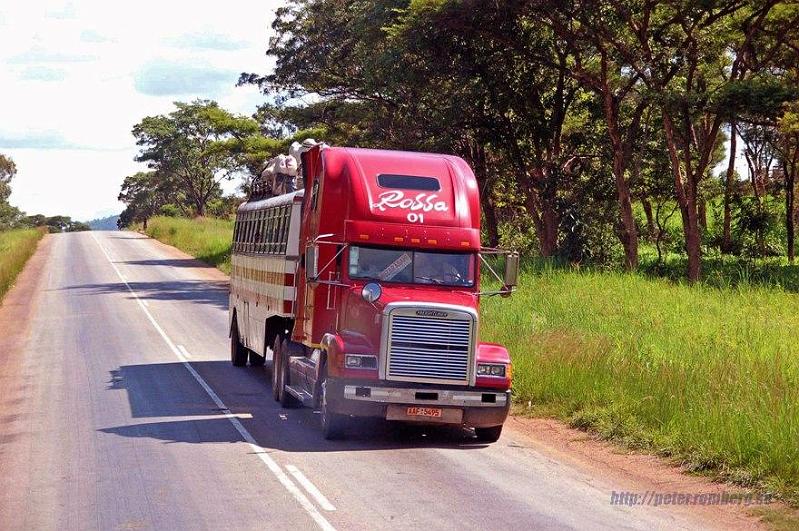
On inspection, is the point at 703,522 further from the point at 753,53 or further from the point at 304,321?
the point at 753,53

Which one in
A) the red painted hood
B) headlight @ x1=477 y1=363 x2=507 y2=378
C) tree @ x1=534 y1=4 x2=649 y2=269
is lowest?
headlight @ x1=477 y1=363 x2=507 y2=378

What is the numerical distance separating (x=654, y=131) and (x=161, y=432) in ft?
91.9

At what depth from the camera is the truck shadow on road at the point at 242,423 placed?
45.9 feet

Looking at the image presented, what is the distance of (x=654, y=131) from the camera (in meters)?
39.0

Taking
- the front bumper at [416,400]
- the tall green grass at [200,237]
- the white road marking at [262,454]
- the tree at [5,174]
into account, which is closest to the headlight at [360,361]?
the front bumper at [416,400]

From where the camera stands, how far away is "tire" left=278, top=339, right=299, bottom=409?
16688mm

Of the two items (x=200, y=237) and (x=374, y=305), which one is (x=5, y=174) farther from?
(x=374, y=305)

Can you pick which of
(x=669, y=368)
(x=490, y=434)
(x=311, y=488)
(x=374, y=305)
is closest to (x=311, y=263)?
(x=374, y=305)

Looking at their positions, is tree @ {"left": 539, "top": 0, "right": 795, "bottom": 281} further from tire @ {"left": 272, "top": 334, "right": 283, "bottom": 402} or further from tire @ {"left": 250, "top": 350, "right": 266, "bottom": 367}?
tire @ {"left": 272, "top": 334, "right": 283, "bottom": 402}

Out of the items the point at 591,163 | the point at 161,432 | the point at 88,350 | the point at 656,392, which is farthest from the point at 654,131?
the point at 161,432

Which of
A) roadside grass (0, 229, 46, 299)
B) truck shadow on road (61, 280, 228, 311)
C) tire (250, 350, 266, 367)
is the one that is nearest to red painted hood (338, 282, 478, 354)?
tire (250, 350, 266, 367)

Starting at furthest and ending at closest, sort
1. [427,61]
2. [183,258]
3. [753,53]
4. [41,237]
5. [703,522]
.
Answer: [41,237] < [183,258] < [753,53] < [427,61] < [703,522]

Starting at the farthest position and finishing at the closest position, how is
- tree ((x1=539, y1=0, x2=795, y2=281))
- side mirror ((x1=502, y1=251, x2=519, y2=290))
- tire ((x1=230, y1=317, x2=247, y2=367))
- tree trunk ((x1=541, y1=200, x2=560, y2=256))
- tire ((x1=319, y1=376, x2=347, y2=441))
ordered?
tree trunk ((x1=541, y1=200, x2=560, y2=256))
tree ((x1=539, y1=0, x2=795, y2=281))
tire ((x1=230, y1=317, x2=247, y2=367))
side mirror ((x1=502, y1=251, x2=519, y2=290))
tire ((x1=319, y1=376, x2=347, y2=441))

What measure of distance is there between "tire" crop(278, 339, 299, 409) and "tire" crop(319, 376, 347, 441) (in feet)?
8.40
